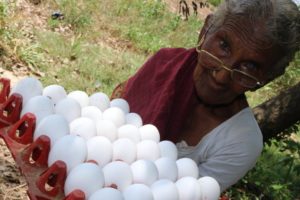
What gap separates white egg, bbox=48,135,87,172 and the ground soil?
173cm

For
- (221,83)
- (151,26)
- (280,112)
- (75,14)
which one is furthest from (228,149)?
(151,26)

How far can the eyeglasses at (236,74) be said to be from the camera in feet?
5.63

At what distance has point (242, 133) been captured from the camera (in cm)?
195

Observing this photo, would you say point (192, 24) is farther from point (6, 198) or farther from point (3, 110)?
point (3, 110)

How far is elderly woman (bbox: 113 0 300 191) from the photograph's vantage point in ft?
5.60

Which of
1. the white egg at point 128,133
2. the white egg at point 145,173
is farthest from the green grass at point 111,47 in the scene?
the white egg at point 145,173

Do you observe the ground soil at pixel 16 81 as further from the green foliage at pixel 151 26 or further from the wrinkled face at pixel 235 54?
the wrinkled face at pixel 235 54

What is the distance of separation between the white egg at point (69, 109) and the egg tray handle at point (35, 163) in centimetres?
11

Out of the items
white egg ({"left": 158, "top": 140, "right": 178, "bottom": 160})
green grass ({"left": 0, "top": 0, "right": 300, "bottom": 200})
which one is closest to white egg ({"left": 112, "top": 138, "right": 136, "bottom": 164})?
white egg ({"left": 158, "top": 140, "right": 178, "bottom": 160})

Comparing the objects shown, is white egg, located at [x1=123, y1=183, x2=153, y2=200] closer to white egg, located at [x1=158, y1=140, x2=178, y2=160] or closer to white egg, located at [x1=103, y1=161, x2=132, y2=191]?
white egg, located at [x1=103, y1=161, x2=132, y2=191]

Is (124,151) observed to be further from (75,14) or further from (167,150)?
(75,14)

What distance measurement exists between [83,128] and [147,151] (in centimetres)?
21

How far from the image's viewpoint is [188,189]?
1.54 metres

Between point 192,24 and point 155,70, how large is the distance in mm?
5825
